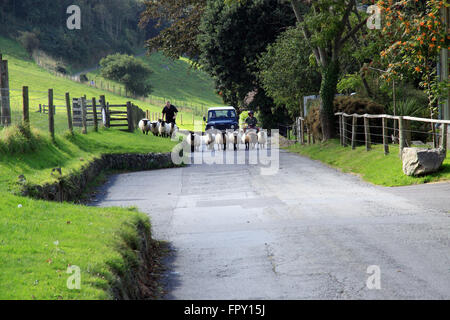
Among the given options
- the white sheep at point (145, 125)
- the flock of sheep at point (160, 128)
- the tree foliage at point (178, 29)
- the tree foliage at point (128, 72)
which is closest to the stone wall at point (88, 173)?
the flock of sheep at point (160, 128)

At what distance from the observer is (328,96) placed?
95.0ft

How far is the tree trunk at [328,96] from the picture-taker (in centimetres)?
2881

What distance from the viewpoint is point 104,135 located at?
31.1 metres

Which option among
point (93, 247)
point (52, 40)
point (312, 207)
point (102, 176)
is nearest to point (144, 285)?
point (93, 247)

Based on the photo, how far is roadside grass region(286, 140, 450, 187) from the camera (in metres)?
16.7

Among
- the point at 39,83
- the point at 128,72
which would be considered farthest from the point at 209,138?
the point at 128,72

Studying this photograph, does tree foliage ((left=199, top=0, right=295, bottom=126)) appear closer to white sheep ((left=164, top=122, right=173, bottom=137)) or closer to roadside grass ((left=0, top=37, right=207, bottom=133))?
white sheep ((left=164, top=122, right=173, bottom=137))

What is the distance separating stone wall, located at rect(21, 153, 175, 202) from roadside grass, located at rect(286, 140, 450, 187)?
6.47 m

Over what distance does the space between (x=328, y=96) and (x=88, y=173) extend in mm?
13113

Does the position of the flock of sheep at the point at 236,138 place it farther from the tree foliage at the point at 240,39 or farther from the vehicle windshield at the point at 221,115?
the tree foliage at the point at 240,39

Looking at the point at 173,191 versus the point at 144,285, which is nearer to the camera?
the point at 144,285

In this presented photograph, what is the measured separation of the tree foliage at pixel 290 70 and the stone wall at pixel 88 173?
12.1 meters

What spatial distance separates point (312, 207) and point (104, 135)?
19342 millimetres
